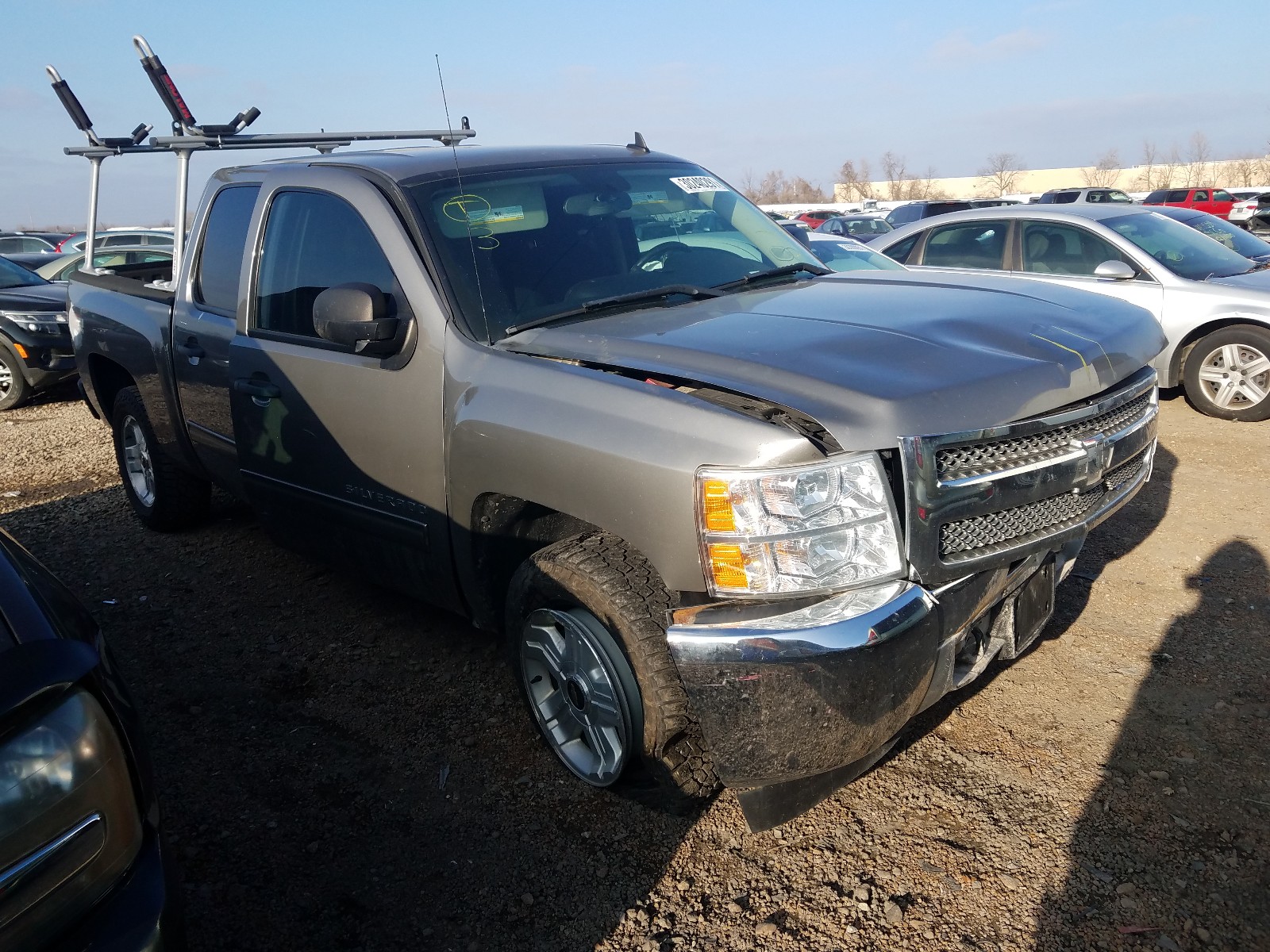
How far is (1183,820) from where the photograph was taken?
258 centimetres

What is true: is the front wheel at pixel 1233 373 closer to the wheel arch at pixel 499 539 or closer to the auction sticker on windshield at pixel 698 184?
the auction sticker on windshield at pixel 698 184

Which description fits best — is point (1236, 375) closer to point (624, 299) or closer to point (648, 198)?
point (648, 198)

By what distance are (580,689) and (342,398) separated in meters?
1.36

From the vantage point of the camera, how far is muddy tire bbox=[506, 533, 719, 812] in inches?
101

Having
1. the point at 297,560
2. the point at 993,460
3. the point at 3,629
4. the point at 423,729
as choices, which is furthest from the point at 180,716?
the point at 993,460

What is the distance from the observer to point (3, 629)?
1.63 m

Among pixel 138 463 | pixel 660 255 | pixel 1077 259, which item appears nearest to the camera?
pixel 660 255

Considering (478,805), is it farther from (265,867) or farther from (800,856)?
(800,856)

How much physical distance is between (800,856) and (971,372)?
1.35 m

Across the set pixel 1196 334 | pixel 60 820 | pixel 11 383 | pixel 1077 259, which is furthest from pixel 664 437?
pixel 11 383

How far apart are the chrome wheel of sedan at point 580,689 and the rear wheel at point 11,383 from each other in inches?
347

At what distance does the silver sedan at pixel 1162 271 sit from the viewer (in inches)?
270

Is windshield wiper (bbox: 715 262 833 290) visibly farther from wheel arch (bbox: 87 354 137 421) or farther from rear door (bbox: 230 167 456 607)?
wheel arch (bbox: 87 354 137 421)

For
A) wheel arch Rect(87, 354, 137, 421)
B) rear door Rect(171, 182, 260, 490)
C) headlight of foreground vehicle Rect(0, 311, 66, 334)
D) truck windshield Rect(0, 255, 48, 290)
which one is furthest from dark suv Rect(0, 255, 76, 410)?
rear door Rect(171, 182, 260, 490)
